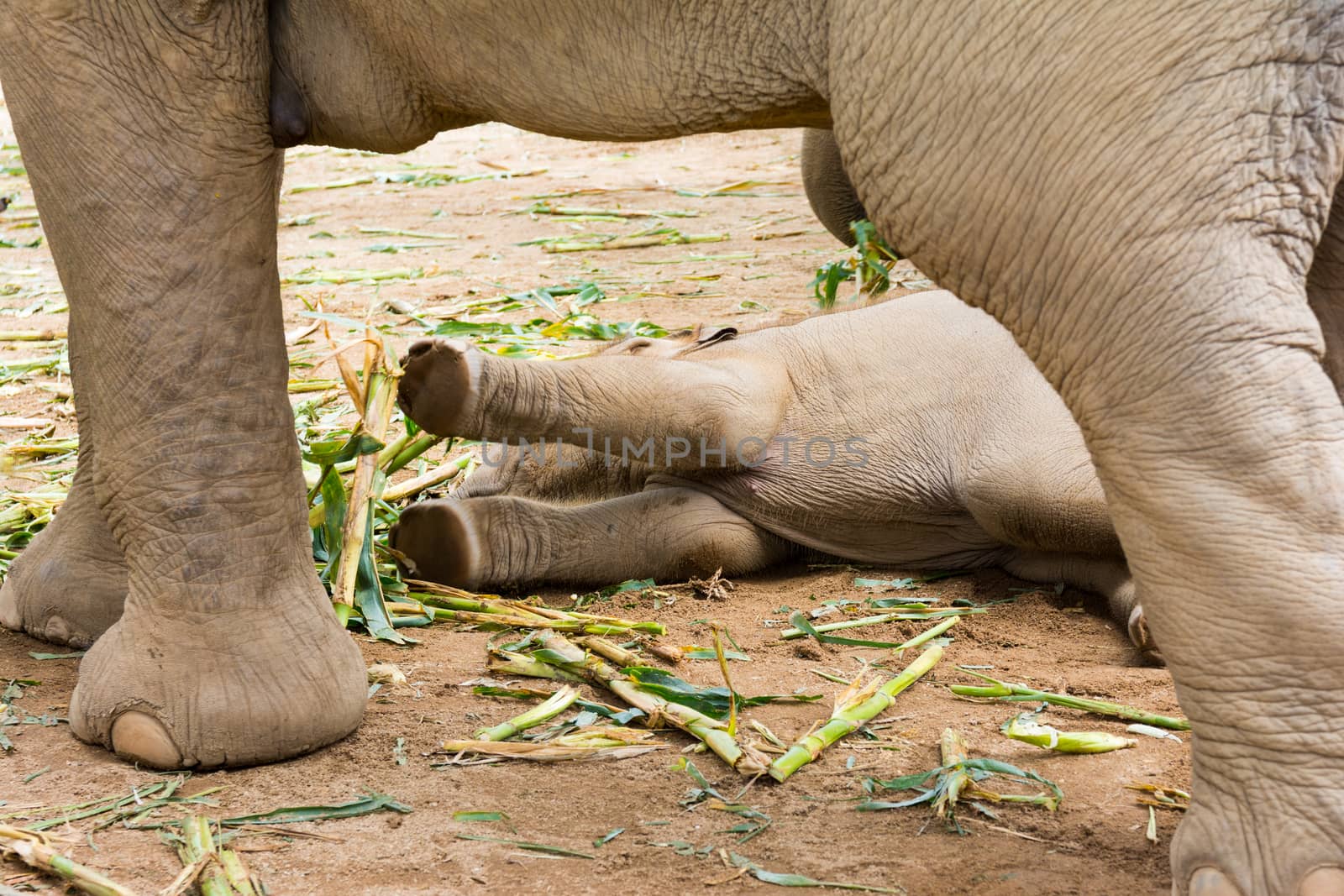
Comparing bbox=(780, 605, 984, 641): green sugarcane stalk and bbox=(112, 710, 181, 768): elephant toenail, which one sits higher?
bbox=(112, 710, 181, 768): elephant toenail

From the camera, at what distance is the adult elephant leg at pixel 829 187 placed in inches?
181

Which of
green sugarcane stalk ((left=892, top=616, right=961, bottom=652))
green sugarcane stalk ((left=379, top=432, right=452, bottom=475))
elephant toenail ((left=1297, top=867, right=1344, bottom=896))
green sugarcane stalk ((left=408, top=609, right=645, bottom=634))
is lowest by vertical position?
green sugarcane stalk ((left=408, top=609, right=645, bottom=634))

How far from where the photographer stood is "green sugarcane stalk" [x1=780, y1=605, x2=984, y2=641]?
252 cm

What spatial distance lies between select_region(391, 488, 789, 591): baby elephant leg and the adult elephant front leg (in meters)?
0.65

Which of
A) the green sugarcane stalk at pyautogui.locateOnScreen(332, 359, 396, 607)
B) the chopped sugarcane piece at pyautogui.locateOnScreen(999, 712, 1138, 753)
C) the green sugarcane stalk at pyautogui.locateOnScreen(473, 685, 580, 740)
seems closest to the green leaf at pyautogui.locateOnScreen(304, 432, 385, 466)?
the green sugarcane stalk at pyautogui.locateOnScreen(332, 359, 396, 607)

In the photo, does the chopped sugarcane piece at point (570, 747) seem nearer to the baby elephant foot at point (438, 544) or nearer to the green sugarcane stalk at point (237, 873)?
the green sugarcane stalk at point (237, 873)

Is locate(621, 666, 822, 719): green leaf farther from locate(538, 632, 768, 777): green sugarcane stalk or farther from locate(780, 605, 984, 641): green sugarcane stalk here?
locate(780, 605, 984, 641): green sugarcane stalk

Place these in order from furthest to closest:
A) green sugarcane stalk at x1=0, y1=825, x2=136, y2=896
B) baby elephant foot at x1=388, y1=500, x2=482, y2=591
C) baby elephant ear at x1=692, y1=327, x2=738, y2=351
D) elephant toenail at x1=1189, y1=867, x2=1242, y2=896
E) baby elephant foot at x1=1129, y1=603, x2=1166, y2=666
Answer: baby elephant ear at x1=692, y1=327, x2=738, y2=351, baby elephant foot at x1=388, y1=500, x2=482, y2=591, baby elephant foot at x1=1129, y1=603, x2=1166, y2=666, green sugarcane stalk at x1=0, y1=825, x2=136, y2=896, elephant toenail at x1=1189, y1=867, x2=1242, y2=896

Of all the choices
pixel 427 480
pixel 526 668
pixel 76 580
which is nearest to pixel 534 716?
pixel 526 668

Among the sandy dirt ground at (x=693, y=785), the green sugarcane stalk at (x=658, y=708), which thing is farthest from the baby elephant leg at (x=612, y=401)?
the green sugarcane stalk at (x=658, y=708)

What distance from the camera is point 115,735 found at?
2033mm

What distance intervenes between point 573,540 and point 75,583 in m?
0.82

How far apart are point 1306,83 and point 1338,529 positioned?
0.38 meters

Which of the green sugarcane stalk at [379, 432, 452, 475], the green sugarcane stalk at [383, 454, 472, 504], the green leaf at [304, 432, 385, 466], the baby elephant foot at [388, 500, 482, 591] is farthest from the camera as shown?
the green sugarcane stalk at [383, 454, 472, 504]
